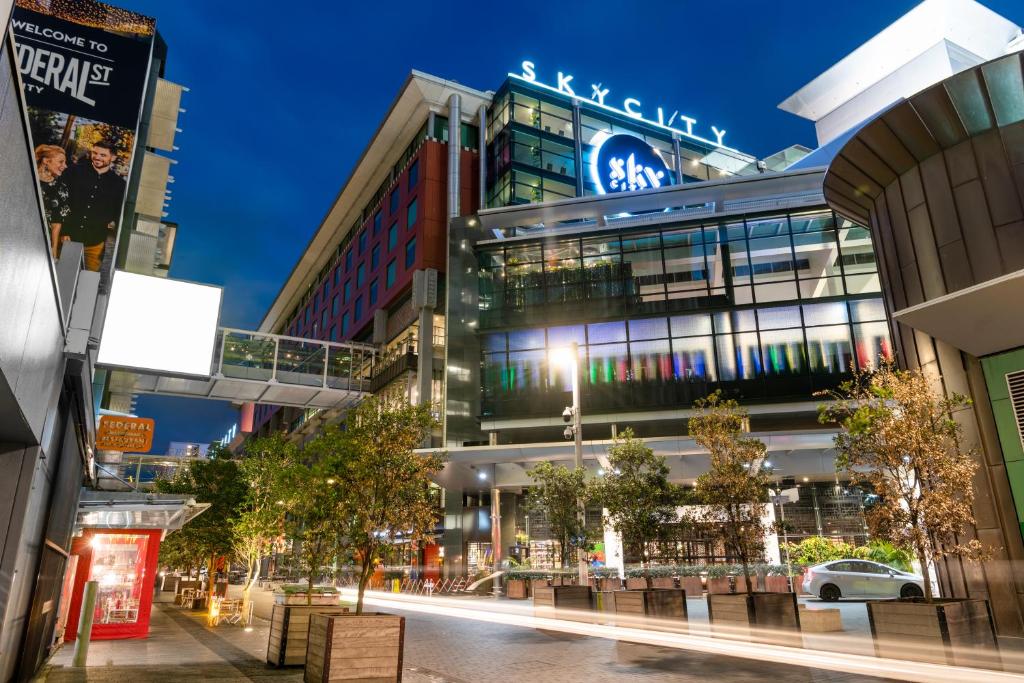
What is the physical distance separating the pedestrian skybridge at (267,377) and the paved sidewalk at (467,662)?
18.8m

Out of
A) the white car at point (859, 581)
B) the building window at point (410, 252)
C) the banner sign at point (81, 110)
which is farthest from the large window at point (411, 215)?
the white car at point (859, 581)

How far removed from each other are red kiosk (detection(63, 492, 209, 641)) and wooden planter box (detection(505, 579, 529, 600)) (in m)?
18.5

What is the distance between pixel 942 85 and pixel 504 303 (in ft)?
92.0

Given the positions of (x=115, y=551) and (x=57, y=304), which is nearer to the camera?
(x=57, y=304)

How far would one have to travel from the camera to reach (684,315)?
37719 millimetres

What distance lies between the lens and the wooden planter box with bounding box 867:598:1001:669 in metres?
10.2

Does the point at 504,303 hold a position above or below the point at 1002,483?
above

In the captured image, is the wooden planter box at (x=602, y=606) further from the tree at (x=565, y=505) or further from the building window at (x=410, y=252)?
the building window at (x=410, y=252)

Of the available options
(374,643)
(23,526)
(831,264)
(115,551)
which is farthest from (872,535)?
(831,264)

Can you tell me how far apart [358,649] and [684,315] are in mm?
31082

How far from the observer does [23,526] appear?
25.6 ft

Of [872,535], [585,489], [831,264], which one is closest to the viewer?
[872,535]

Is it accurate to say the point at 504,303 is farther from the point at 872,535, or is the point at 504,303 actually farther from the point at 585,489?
the point at 872,535

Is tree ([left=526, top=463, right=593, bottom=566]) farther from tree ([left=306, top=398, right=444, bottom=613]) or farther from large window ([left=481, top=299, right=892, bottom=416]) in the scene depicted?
large window ([left=481, top=299, right=892, bottom=416])
